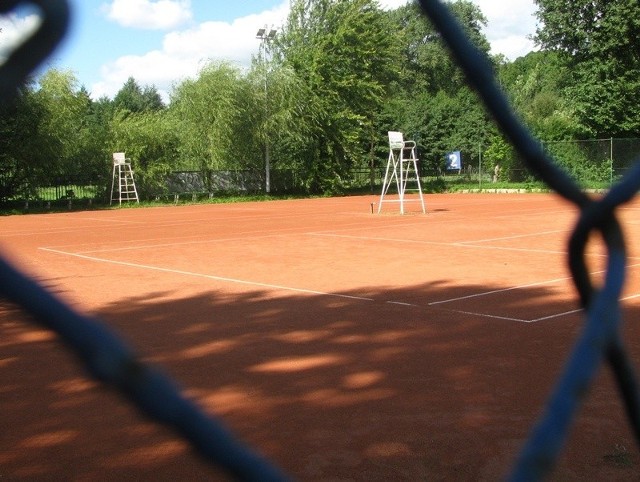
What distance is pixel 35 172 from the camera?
31.8 meters

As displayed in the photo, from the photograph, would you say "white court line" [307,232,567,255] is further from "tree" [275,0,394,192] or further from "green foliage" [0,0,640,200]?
"tree" [275,0,394,192]

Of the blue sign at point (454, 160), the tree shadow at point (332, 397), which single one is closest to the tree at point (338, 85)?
the blue sign at point (454, 160)

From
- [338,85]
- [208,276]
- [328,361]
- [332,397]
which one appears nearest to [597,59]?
[338,85]

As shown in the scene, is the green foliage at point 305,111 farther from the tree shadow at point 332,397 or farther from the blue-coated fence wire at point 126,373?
the blue-coated fence wire at point 126,373

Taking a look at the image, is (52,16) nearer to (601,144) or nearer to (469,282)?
(469,282)

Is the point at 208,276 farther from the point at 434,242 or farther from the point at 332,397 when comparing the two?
the point at 332,397

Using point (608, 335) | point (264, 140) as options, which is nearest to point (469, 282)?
point (608, 335)

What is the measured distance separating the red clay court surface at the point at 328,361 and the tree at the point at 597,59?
2418 centimetres


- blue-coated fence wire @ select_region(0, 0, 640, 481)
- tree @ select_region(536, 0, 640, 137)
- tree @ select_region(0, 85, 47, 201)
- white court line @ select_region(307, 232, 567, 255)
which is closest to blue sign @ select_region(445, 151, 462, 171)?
tree @ select_region(536, 0, 640, 137)

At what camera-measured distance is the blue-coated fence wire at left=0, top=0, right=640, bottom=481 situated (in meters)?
0.41

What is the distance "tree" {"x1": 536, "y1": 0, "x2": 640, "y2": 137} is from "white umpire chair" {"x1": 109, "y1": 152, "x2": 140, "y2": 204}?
18642 mm

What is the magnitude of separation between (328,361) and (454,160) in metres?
43.6

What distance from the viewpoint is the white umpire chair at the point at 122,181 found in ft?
113

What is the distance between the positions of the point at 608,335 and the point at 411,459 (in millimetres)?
3830
